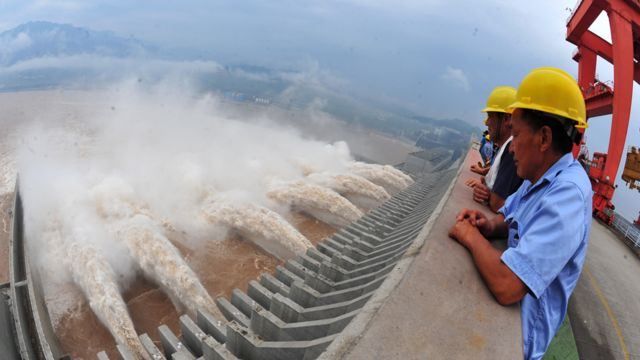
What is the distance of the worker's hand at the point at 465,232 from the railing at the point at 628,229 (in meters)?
17.6

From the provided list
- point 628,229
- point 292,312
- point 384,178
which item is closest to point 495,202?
point 292,312

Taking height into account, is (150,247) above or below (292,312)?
below

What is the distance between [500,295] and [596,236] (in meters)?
17.5

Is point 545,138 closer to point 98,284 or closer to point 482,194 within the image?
point 482,194

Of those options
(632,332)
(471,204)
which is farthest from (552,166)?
(632,332)

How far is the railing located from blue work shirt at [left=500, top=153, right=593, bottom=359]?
17961 mm

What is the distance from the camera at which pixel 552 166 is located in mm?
2328

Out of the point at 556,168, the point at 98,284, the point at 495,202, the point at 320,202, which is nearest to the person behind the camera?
the point at 556,168

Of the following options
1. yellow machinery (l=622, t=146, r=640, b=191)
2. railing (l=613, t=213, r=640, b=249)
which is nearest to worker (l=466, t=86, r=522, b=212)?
railing (l=613, t=213, r=640, b=249)

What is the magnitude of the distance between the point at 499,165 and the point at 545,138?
2856 millimetres

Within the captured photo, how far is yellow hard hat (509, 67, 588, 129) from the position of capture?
90.4 inches

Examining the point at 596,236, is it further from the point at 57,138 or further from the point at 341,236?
→ the point at 57,138

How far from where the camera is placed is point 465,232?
10.1 ft

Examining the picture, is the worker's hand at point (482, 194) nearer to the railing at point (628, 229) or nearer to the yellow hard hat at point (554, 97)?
the yellow hard hat at point (554, 97)
